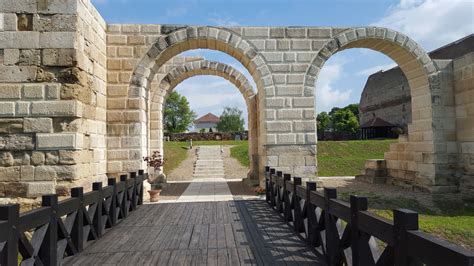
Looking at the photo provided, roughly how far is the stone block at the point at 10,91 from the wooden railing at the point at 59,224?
2.55 meters

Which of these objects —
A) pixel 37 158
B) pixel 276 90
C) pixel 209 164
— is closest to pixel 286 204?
pixel 276 90

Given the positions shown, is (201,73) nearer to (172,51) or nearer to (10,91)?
(172,51)

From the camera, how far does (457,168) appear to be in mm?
9289

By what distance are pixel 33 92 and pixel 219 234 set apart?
14.6ft

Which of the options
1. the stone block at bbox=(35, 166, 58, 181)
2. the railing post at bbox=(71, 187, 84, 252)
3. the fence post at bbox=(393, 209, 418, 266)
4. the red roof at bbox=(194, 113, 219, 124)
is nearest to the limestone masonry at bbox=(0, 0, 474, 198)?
the stone block at bbox=(35, 166, 58, 181)

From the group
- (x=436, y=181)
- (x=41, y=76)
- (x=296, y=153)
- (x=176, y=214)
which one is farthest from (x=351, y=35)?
(x=41, y=76)

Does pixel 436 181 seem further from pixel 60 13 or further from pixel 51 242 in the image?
pixel 60 13

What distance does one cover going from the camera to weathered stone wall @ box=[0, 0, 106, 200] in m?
6.44

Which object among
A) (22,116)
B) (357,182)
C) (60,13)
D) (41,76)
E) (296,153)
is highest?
(60,13)

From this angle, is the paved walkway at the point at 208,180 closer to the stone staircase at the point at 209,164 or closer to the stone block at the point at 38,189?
the stone staircase at the point at 209,164

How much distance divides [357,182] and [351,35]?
541cm

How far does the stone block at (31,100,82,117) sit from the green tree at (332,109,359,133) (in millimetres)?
44776

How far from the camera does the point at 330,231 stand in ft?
12.3

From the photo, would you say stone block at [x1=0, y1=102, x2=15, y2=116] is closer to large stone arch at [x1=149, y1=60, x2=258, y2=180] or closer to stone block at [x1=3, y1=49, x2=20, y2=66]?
stone block at [x1=3, y1=49, x2=20, y2=66]
